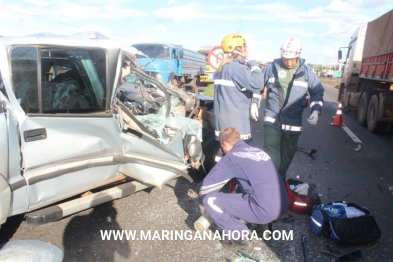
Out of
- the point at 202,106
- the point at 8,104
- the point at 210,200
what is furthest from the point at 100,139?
the point at 202,106

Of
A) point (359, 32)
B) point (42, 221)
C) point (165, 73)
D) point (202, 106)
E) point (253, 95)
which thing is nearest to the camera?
point (42, 221)

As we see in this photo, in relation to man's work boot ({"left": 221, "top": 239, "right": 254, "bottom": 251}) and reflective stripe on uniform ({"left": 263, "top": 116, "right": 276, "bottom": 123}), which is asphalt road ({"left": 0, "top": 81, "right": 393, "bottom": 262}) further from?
reflective stripe on uniform ({"left": 263, "top": 116, "right": 276, "bottom": 123})

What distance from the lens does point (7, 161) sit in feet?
7.95

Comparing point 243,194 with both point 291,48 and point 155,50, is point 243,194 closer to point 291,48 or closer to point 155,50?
point 291,48

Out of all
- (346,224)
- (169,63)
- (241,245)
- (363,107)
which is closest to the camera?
(241,245)

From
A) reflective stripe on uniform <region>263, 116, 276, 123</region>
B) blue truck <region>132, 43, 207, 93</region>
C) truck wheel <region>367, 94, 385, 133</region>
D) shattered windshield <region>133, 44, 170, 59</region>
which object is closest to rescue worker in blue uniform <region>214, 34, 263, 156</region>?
reflective stripe on uniform <region>263, 116, 276, 123</region>

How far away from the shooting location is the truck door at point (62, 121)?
2588 mm

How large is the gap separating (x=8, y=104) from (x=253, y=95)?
244 centimetres

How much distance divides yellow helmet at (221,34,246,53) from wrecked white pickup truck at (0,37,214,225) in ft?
2.99

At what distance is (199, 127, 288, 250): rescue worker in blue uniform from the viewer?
279 cm

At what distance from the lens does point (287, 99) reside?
3.88m

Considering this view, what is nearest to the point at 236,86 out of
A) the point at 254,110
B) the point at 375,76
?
the point at 254,110

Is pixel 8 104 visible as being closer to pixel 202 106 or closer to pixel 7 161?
pixel 7 161

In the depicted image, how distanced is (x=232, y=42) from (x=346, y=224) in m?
2.17
